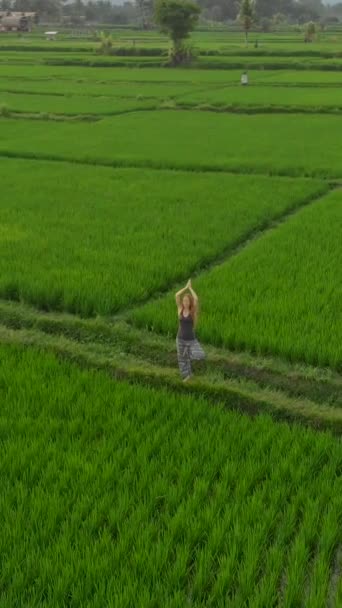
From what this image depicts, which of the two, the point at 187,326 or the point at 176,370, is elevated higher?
the point at 187,326

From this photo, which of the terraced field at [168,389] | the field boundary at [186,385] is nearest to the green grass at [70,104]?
the terraced field at [168,389]

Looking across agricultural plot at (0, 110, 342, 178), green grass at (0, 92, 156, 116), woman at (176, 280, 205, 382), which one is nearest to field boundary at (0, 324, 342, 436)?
woman at (176, 280, 205, 382)

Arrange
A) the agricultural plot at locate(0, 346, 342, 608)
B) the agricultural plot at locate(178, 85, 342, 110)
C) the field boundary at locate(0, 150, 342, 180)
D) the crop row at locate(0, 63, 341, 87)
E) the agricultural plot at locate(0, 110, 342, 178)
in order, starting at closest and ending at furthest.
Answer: the agricultural plot at locate(0, 346, 342, 608), the field boundary at locate(0, 150, 342, 180), the agricultural plot at locate(0, 110, 342, 178), the agricultural plot at locate(178, 85, 342, 110), the crop row at locate(0, 63, 341, 87)

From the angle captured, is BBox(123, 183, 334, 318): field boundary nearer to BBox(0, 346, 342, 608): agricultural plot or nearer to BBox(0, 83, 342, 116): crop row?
BBox(0, 346, 342, 608): agricultural plot

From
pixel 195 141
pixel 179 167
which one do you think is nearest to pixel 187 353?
pixel 179 167

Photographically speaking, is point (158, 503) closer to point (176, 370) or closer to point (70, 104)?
point (176, 370)

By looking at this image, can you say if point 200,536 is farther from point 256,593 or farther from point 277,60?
point 277,60
